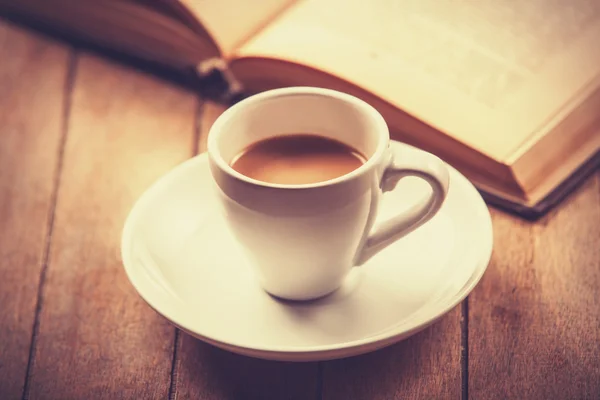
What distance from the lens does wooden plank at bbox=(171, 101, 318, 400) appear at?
65cm

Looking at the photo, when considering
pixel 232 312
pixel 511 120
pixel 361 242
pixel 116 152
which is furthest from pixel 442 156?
pixel 116 152

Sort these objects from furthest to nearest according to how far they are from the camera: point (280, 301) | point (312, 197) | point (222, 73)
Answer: point (222, 73) < point (280, 301) < point (312, 197)

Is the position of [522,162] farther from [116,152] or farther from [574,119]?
[116,152]

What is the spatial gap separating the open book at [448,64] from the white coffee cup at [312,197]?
0.13m

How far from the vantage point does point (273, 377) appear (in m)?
0.66

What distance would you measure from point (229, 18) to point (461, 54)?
0.93ft

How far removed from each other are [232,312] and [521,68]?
43cm

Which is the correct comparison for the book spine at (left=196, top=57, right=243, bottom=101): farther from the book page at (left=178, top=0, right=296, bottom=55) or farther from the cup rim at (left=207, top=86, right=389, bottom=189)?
the cup rim at (left=207, top=86, right=389, bottom=189)

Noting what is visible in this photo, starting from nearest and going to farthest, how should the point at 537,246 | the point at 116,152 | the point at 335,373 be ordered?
the point at 335,373, the point at 537,246, the point at 116,152

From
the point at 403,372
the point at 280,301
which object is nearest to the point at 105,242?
the point at 280,301

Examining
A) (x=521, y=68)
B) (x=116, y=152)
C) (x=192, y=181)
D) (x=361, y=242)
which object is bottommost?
(x=116, y=152)

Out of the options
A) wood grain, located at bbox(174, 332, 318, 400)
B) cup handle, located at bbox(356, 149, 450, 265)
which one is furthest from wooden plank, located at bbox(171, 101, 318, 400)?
cup handle, located at bbox(356, 149, 450, 265)

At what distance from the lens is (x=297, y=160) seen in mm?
688

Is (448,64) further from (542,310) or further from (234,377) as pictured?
(234,377)
